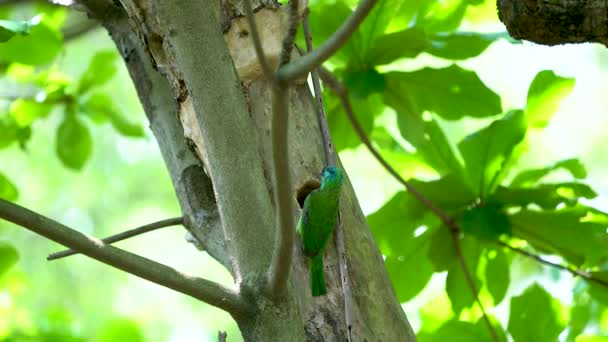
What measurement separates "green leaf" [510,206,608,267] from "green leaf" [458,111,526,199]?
15cm

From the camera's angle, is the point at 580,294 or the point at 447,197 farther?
the point at 580,294

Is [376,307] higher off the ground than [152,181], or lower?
lower

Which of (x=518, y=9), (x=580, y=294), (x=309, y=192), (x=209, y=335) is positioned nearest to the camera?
(x=518, y=9)

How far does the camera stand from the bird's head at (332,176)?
1.75 meters

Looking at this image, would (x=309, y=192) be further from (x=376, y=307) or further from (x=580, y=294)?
(x=580, y=294)

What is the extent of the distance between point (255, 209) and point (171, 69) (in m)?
0.46

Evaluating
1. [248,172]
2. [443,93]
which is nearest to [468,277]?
[443,93]

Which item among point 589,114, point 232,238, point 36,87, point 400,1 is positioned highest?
point 589,114

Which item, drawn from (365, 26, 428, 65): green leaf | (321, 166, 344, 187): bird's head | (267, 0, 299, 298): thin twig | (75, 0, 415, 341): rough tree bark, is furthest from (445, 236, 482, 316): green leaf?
(267, 0, 299, 298): thin twig

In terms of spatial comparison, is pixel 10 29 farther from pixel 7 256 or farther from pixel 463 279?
pixel 463 279

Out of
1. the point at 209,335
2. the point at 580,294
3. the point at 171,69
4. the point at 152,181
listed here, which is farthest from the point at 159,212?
the point at 171,69

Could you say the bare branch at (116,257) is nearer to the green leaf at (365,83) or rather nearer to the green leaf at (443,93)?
the green leaf at (365,83)

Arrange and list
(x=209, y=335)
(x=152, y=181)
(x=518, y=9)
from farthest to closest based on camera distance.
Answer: (x=152, y=181) → (x=209, y=335) → (x=518, y=9)

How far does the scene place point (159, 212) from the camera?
8148 millimetres
